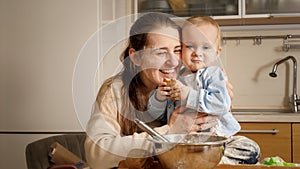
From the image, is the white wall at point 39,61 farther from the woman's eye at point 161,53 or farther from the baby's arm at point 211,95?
the woman's eye at point 161,53

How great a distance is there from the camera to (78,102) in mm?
851

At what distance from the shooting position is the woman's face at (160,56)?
0.90 metres

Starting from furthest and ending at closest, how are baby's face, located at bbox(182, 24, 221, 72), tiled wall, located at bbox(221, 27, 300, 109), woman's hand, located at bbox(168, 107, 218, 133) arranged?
tiled wall, located at bbox(221, 27, 300, 109), baby's face, located at bbox(182, 24, 221, 72), woman's hand, located at bbox(168, 107, 218, 133)

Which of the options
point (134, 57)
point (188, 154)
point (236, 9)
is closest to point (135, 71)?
point (134, 57)

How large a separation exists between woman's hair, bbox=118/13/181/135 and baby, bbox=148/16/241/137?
0.03 meters

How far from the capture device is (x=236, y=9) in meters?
2.54

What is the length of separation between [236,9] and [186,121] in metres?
1.77

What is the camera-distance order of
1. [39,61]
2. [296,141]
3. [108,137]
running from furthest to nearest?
[39,61] → [296,141] → [108,137]

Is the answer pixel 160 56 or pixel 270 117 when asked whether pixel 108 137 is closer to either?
pixel 160 56

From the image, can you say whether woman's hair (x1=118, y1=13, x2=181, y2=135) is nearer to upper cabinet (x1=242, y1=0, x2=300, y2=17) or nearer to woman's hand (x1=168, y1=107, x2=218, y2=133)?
woman's hand (x1=168, y1=107, x2=218, y2=133)

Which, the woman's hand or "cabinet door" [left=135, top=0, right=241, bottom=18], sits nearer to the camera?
the woman's hand

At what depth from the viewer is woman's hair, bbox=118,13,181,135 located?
942 mm

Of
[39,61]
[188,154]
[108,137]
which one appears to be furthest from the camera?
[39,61]

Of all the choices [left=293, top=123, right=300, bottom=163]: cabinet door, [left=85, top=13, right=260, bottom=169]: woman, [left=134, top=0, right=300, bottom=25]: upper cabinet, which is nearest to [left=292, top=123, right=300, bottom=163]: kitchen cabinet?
[left=293, top=123, right=300, bottom=163]: cabinet door
